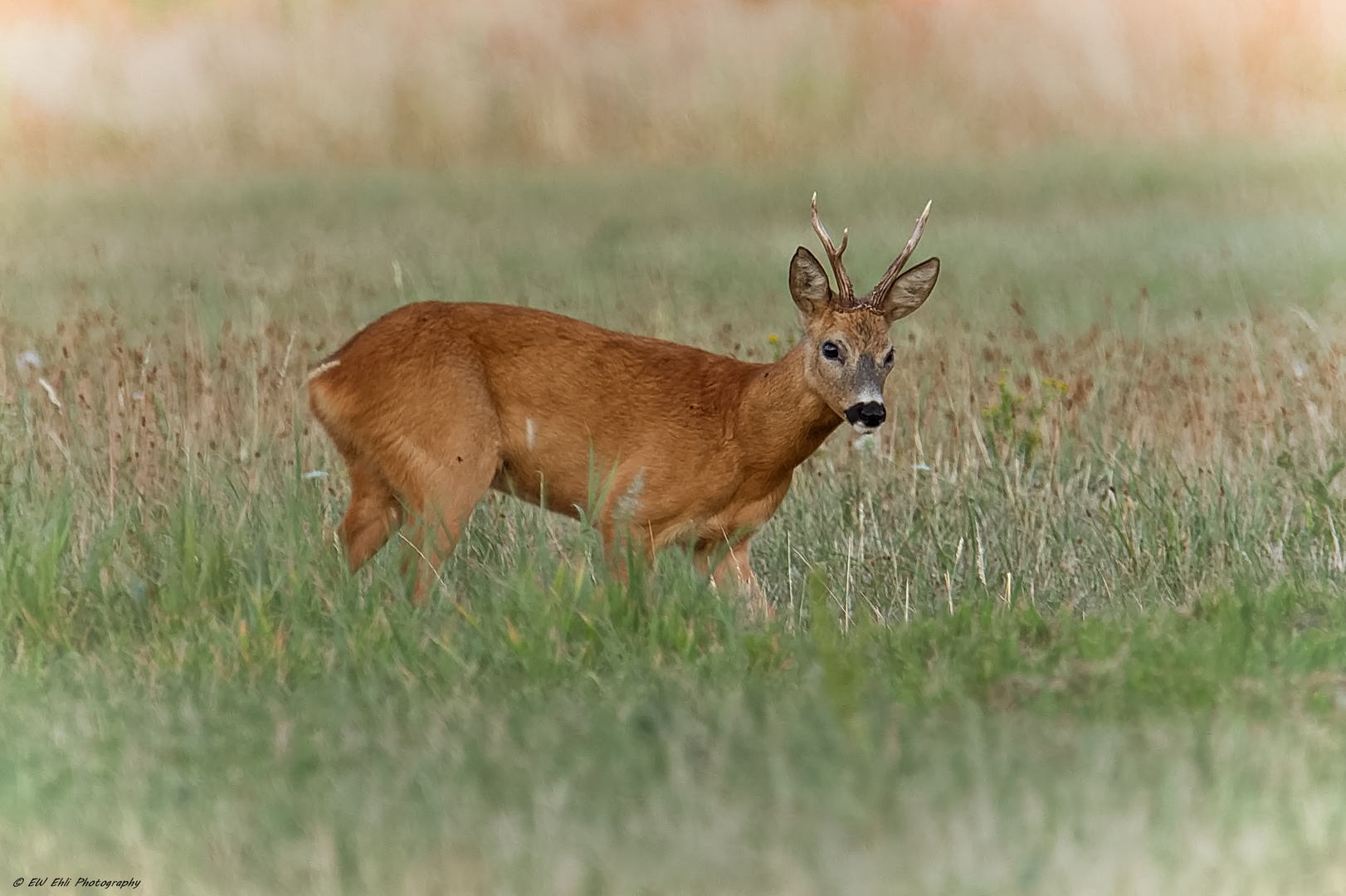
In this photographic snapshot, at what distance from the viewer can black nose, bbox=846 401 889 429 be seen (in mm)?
6312

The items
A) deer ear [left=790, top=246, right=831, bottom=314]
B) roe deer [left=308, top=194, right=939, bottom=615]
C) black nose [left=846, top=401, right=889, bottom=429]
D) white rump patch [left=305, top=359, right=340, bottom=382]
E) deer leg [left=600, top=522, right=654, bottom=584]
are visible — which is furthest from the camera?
white rump patch [left=305, top=359, right=340, bottom=382]

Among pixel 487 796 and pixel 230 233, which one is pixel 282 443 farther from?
pixel 230 233

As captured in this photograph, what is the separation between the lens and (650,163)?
57.5 ft

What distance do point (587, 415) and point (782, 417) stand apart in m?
0.71

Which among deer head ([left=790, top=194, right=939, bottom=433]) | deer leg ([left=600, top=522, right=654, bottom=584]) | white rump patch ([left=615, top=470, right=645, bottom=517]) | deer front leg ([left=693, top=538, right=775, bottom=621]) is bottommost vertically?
deer front leg ([left=693, top=538, right=775, bottom=621])

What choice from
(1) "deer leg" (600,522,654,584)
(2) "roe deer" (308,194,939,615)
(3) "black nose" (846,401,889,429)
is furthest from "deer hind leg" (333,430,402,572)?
(3) "black nose" (846,401,889,429)

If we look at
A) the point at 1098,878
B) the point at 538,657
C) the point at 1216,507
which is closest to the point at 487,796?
the point at 538,657

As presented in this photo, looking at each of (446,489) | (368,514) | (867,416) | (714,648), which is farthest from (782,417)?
(714,648)

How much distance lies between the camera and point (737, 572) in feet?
21.6

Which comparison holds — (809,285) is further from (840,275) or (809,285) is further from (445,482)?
(445,482)

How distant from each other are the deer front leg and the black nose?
2.04 ft

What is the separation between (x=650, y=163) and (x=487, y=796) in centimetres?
1388

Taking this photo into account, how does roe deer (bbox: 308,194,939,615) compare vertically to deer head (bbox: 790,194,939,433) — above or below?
below

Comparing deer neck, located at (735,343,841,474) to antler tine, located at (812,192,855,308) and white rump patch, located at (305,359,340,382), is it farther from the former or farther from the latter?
white rump patch, located at (305,359,340,382)
